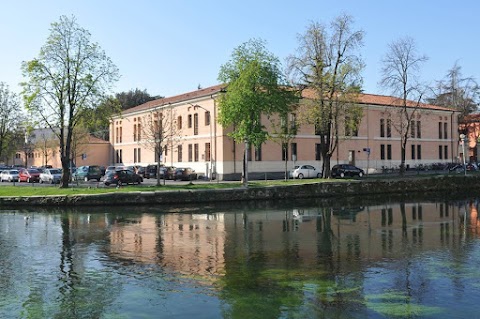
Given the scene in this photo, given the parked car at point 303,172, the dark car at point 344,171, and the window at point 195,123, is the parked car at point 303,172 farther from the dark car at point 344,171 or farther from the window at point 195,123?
the window at point 195,123

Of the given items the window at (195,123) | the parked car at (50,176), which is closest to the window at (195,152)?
the window at (195,123)

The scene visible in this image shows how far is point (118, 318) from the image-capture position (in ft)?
31.8

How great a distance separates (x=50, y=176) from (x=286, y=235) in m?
38.2

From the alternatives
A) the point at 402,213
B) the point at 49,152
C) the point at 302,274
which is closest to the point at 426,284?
the point at 302,274

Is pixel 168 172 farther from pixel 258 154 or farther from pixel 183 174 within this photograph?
pixel 258 154

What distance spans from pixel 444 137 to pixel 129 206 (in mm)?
56923

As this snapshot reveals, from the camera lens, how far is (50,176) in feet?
168

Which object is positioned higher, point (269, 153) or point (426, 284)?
point (269, 153)

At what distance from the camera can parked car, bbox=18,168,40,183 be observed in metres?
54.4

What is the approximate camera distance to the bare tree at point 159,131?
139ft

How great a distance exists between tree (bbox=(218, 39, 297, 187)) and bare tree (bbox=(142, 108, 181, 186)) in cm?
594

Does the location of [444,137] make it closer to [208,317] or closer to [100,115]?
[100,115]


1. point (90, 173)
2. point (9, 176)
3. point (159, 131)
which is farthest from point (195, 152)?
point (9, 176)

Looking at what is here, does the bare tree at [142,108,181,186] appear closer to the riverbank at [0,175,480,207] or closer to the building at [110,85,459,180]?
the building at [110,85,459,180]
